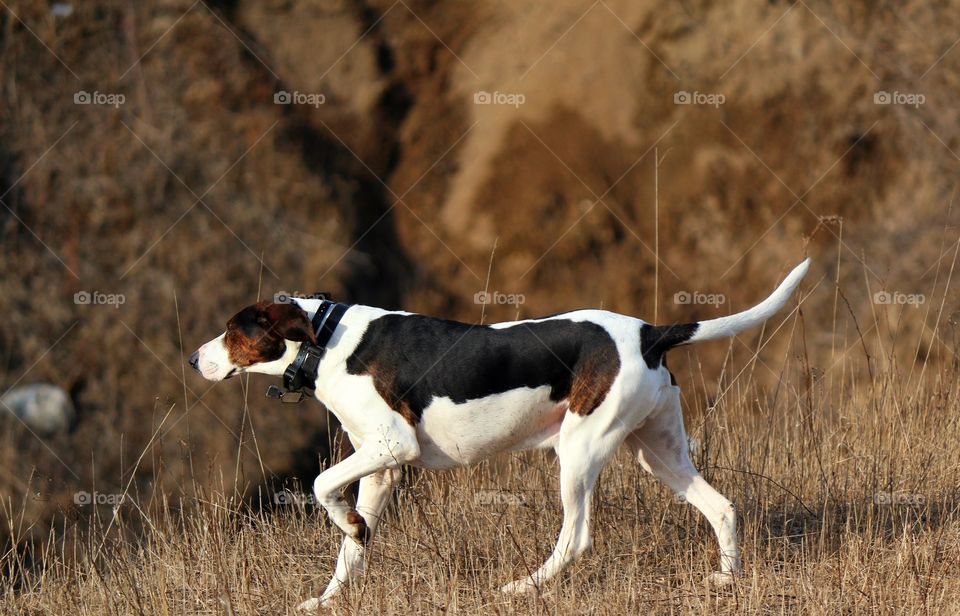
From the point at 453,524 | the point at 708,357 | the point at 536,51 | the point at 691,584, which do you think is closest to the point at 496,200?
the point at 536,51

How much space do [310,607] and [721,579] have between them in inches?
73.1

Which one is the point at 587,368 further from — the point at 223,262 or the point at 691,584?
the point at 223,262

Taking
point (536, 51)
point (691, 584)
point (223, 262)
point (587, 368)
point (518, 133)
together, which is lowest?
point (691, 584)

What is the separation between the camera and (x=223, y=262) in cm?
1266

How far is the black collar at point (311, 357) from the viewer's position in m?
5.56

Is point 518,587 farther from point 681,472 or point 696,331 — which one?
point 696,331

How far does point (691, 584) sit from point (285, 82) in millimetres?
8850

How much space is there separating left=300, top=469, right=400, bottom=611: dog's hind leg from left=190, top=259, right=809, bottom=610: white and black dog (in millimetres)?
11
